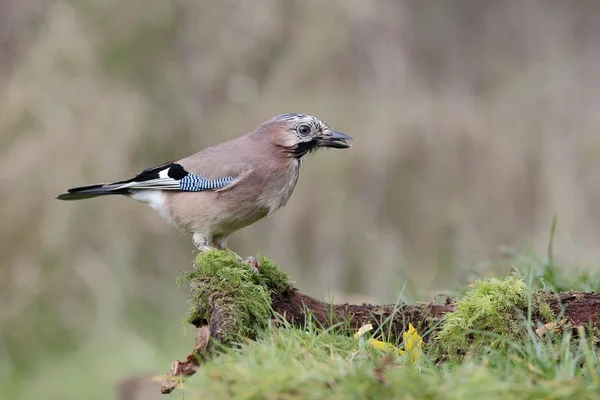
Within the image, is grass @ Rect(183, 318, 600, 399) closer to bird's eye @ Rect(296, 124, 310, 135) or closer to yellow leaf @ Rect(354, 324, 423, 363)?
yellow leaf @ Rect(354, 324, 423, 363)

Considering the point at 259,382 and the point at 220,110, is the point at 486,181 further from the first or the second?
the point at 259,382

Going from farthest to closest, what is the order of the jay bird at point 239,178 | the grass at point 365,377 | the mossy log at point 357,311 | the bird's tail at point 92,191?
the bird's tail at point 92,191
the jay bird at point 239,178
the mossy log at point 357,311
the grass at point 365,377

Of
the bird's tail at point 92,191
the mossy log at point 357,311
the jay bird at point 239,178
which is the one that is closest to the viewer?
the mossy log at point 357,311

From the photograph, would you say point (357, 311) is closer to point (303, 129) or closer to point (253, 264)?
point (253, 264)

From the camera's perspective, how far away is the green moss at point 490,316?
3680 millimetres

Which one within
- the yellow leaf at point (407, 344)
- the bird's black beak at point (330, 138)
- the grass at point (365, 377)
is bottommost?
the grass at point (365, 377)

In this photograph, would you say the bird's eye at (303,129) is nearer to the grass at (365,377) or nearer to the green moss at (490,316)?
the green moss at (490,316)

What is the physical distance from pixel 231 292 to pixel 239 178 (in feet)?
4.20

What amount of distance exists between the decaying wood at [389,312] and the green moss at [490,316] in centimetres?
13

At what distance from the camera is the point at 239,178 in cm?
492

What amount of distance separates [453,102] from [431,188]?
1120mm

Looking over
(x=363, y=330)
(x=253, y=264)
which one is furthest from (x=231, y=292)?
(x=363, y=330)

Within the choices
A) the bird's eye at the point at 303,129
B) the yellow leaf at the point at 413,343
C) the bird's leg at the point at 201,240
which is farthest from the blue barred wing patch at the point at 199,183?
the yellow leaf at the point at 413,343

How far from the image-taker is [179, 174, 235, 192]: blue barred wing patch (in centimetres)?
494
